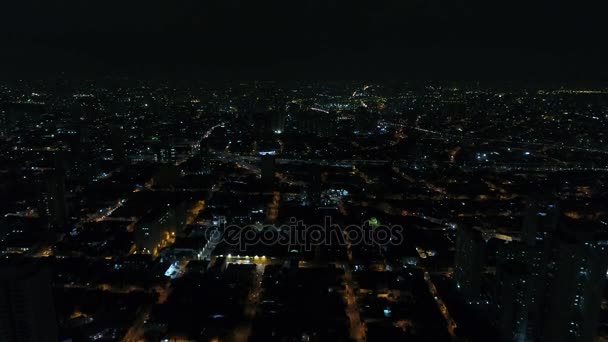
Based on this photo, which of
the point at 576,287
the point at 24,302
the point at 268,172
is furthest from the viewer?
the point at 268,172

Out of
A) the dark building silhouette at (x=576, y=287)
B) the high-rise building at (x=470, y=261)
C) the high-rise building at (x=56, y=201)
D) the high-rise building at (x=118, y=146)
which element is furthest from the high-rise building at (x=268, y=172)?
the dark building silhouette at (x=576, y=287)

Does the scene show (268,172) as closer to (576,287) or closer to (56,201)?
(56,201)

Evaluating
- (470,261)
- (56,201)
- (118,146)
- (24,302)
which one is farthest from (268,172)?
(24,302)

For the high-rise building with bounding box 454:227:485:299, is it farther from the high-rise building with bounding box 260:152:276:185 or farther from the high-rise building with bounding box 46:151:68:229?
the high-rise building with bounding box 46:151:68:229

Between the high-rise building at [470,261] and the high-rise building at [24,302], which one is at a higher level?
the high-rise building at [24,302]

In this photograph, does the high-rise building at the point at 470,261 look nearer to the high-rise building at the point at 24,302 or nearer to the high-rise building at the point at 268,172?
the high-rise building at the point at 24,302
